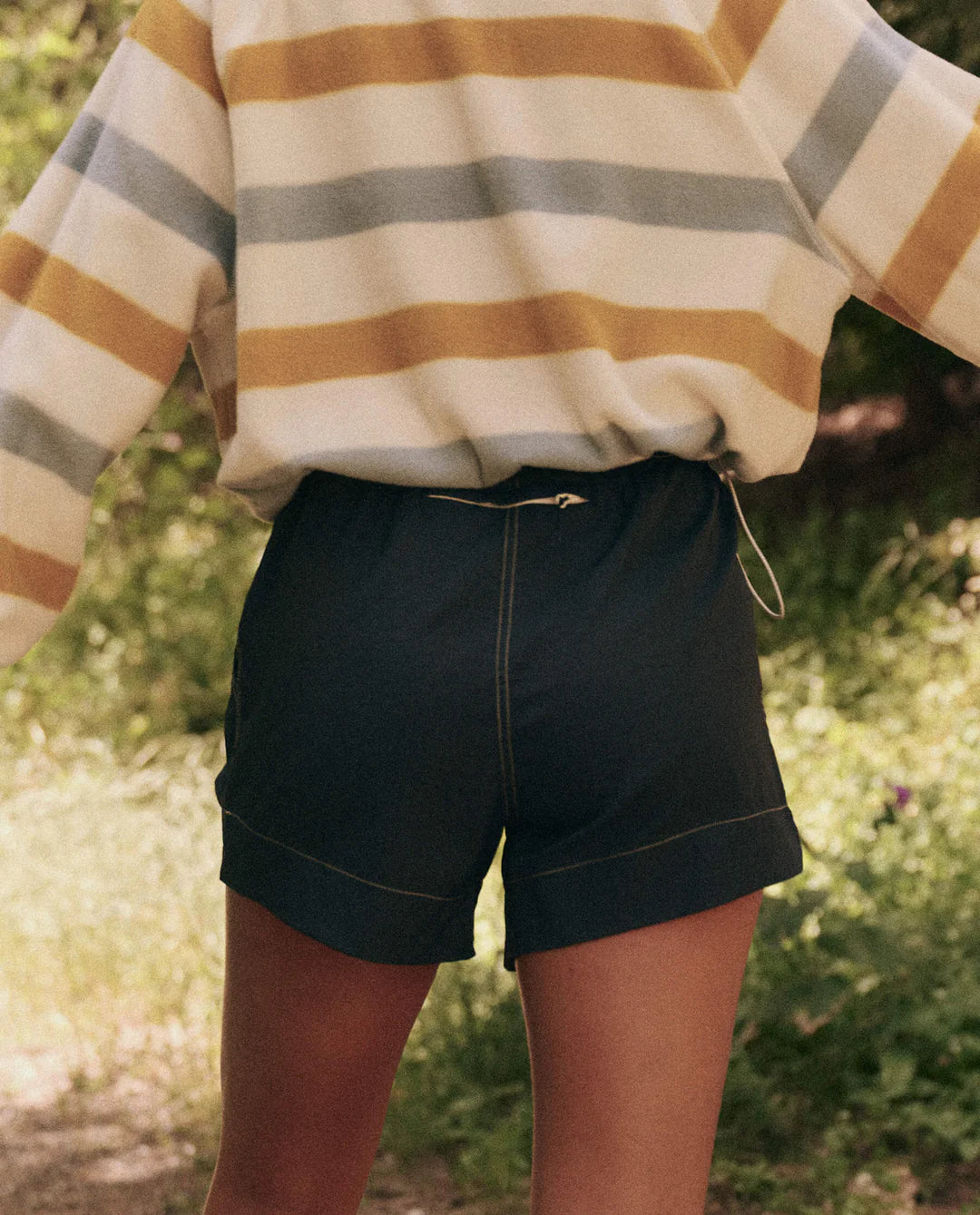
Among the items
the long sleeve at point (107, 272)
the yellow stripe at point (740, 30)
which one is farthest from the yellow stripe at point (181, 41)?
the yellow stripe at point (740, 30)

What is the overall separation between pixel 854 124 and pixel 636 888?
562 mm

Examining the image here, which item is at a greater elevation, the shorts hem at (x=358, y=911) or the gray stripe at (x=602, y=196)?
the gray stripe at (x=602, y=196)

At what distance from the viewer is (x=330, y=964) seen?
1.10 metres

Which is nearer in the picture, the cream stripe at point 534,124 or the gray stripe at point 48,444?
the cream stripe at point 534,124

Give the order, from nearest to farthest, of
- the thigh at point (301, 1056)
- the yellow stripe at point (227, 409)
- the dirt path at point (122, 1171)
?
1. the thigh at point (301, 1056)
2. the yellow stripe at point (227, 409)
3. the dirt path at point (122, 1171)

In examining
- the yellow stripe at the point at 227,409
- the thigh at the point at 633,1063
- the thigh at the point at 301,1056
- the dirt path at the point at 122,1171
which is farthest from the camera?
the dirt path at the point at 122,1171

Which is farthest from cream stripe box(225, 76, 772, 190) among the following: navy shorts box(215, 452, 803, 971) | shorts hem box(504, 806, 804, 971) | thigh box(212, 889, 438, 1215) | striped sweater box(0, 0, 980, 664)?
thigh box(212, 889, 438, 1215)

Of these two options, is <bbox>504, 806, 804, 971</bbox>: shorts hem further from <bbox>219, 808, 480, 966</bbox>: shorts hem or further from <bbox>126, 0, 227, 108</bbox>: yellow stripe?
<bbox>126, 0, 227, 108</bbox>: yellow stripe

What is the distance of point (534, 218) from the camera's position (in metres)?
1.01

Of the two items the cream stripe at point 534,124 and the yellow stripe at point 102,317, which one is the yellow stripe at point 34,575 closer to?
the yellow stripe at point 102,317

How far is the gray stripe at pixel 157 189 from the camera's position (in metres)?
1.12

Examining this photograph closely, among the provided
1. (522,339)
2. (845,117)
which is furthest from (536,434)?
(845,117)

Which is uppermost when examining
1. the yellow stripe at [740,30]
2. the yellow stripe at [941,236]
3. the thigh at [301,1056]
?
the yellow stripe at [740,30]

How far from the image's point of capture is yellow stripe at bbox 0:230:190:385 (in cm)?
113
